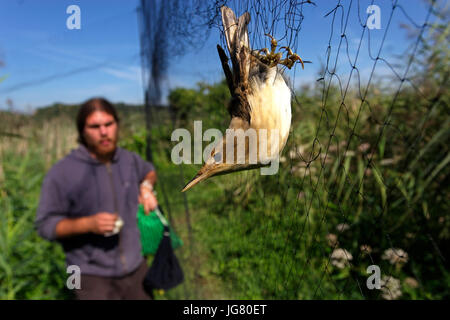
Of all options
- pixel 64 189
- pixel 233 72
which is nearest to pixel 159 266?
pixel 64 189

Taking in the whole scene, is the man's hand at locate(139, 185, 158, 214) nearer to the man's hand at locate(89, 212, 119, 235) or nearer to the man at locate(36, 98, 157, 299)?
the man at locate(36, 98, 157, 299)

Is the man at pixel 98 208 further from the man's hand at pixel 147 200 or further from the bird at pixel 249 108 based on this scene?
the bird at pixel 249 108

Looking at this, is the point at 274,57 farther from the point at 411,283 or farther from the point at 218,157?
the point at 411,283

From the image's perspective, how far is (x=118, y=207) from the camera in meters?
2.15

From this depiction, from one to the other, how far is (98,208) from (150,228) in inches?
15.7

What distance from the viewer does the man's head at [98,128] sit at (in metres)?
2.13

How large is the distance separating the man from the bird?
1471 millimetres

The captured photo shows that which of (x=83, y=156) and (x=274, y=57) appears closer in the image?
(x=274, y=57)

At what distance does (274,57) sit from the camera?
635 mm

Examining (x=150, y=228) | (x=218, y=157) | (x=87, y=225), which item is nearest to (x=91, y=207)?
(x=87, y=225)

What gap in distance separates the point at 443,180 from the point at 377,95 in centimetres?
93
